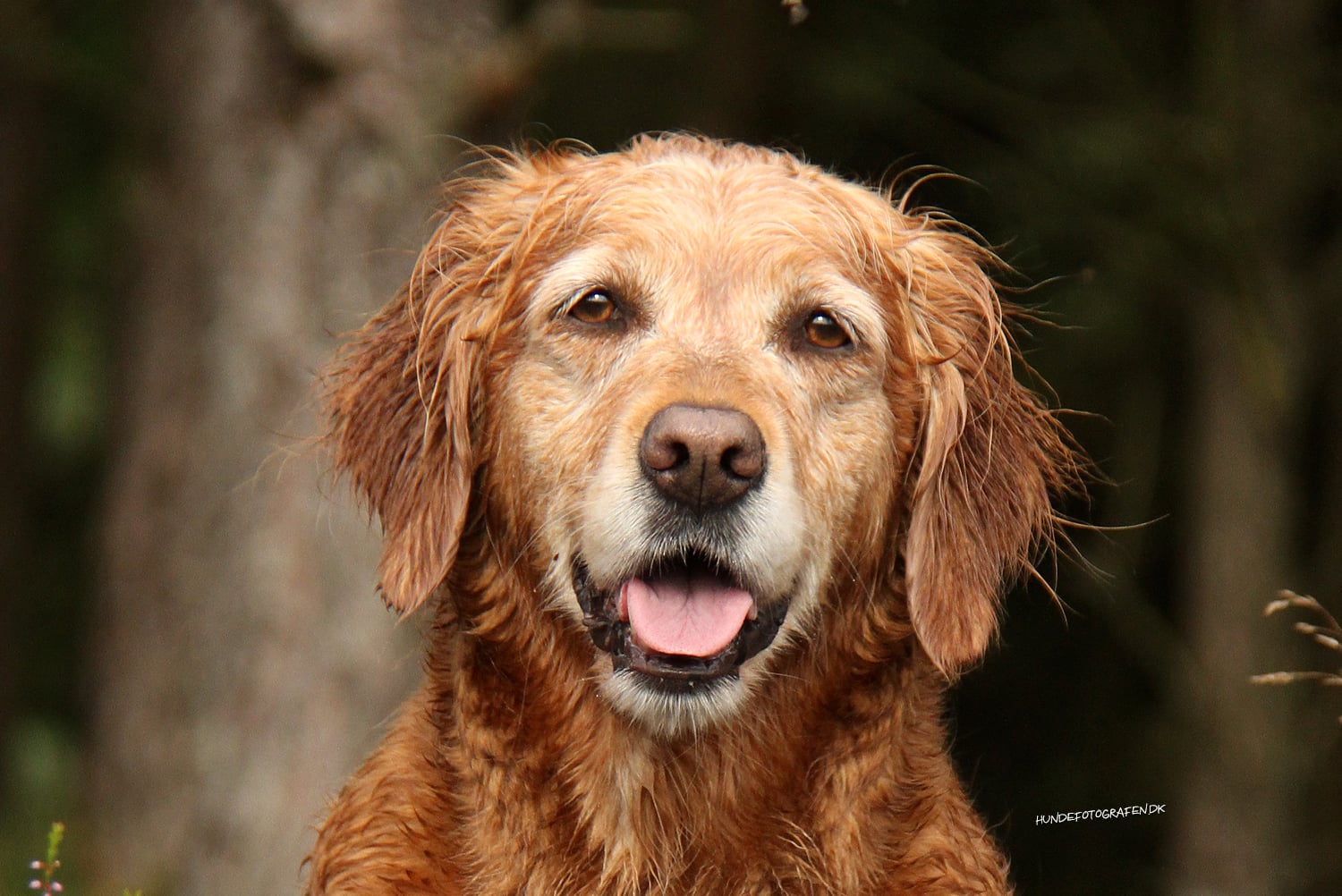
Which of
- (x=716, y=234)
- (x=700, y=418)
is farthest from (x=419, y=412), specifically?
(x=700, y=418)

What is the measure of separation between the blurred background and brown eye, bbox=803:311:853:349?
7.19 feet

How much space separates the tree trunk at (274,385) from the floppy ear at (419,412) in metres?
2.37

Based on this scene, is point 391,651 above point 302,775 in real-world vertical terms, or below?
above

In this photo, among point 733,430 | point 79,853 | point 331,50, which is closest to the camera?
point 733,430

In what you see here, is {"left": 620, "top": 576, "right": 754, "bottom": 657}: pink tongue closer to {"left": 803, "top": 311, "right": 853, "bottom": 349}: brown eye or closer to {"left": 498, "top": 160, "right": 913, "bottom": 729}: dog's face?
{"left": 498, "top": 160, "right": 913, "bottom": 729}: dog's face

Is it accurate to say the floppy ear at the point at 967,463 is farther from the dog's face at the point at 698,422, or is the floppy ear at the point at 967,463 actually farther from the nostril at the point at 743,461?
the nostril at the point at 743,461

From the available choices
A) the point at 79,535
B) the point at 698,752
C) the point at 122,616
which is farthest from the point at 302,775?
the point at 79,535

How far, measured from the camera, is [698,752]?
160 inches

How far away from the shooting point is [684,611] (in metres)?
3.82

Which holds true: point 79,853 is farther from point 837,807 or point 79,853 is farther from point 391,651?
point 837,807

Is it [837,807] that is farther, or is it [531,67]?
[531,67]

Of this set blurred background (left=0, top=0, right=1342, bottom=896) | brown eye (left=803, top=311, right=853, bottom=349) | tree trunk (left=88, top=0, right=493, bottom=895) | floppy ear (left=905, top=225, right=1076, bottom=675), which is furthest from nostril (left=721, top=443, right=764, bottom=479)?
tree trunk (left=88, top=0, right=493, bottom=895)

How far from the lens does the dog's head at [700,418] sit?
377 centimetres

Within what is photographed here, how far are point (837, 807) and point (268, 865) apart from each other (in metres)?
3.91
